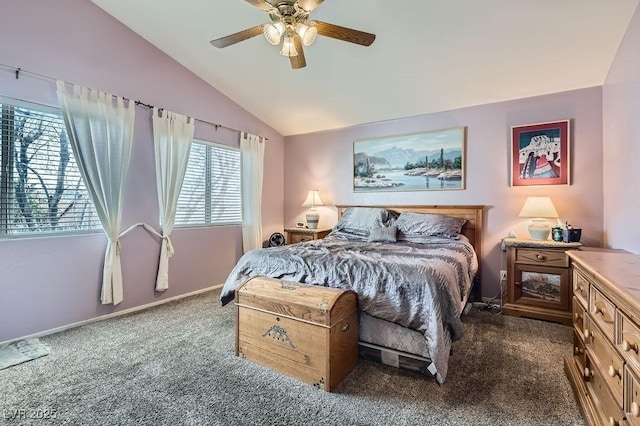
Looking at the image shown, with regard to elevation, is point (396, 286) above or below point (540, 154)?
below

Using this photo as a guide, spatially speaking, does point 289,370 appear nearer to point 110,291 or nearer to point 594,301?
point 594,301

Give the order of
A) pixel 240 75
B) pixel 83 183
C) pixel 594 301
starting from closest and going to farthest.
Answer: pixel 594 301 < pixel 83 183 < pixel 240 75

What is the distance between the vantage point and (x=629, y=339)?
40.7 inches

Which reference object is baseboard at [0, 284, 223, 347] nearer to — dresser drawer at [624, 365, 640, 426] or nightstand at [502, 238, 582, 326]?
nightstand at [502, 238, 582, 326]

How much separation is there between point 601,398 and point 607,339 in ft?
1.02

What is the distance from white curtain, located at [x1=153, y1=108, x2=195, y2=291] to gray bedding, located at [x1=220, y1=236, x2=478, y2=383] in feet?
4.07

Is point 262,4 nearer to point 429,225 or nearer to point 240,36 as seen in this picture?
point 240,36

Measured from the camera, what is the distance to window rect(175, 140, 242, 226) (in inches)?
148

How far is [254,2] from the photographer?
1.85 meters

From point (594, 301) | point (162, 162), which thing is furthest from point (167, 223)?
point (594, 301)

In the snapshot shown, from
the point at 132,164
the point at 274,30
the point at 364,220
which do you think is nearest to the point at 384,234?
the point at 364,220

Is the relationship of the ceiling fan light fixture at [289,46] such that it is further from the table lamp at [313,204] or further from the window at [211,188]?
the table lamp at [313,204]

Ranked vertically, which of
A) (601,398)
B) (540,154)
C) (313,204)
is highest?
(540,154)

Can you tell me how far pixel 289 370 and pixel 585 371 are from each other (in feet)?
5.40
